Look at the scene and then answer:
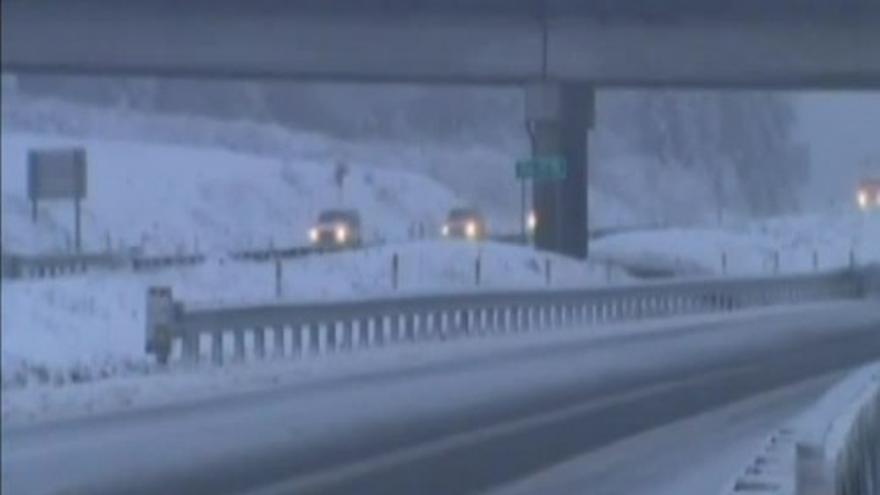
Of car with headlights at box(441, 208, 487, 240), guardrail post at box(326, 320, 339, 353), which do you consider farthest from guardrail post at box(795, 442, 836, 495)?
guardrail post at box(326, 320, 339, 353)

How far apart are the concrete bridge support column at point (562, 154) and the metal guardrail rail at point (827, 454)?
6472 millimetres

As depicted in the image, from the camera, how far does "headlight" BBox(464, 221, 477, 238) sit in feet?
58.2

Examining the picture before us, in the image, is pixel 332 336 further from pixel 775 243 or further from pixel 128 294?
pixel 128 294

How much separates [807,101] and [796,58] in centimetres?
1833

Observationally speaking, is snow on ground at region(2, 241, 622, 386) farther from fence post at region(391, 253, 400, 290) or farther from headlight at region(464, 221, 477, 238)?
headlight at region(464, 221, 477, 238)

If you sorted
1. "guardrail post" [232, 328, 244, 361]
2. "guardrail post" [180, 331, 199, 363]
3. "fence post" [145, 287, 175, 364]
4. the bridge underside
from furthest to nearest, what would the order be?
"guardrail post" [232, 328, 244, 361]
the bridge underside
"guardrail post" [180, 331, 199, 363]
"fence post" [145, 287, 175, 364]

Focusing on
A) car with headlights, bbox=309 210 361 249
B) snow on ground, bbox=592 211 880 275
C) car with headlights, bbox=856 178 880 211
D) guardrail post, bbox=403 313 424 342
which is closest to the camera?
car with headlights, bbox=309 210 361 249

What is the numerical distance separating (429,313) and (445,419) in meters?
1.69

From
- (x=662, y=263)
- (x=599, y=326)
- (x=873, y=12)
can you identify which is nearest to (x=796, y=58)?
(x=873, y=12)

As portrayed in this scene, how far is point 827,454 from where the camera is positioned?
13695 mm

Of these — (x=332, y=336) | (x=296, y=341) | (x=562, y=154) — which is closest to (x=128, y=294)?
(x=296, y=341)

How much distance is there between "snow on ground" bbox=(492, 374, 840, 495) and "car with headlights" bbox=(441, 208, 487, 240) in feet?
5.58

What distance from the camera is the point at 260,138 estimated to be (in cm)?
Result: 1066

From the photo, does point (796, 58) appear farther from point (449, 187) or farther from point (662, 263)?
point (449, 187)
